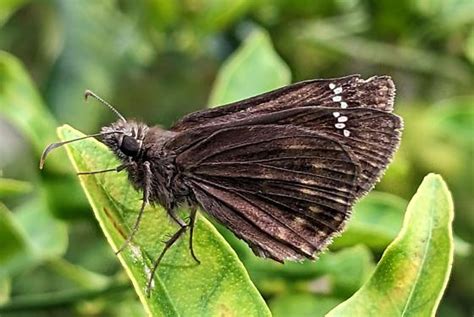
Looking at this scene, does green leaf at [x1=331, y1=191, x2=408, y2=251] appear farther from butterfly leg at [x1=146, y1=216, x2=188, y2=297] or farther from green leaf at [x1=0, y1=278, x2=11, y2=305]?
green leaf at [x1=0, y1=278, x2=11, y2=305]

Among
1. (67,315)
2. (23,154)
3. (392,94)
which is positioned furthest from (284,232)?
(23,154)

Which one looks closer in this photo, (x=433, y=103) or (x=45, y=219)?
(x=45, y=219)

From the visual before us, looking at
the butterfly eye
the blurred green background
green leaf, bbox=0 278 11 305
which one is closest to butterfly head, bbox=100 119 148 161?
the butterfly eye

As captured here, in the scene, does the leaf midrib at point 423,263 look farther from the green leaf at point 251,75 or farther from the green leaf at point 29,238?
the green leaf at point 29,238

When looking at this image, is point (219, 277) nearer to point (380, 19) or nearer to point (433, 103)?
point (380, 19)

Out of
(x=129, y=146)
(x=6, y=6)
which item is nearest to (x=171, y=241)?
(x=129, y=146)

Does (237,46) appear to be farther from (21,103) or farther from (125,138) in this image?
(125,138)
